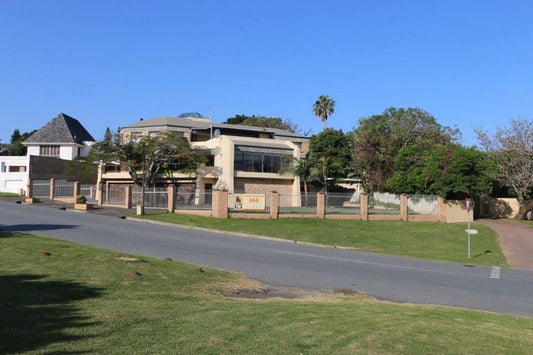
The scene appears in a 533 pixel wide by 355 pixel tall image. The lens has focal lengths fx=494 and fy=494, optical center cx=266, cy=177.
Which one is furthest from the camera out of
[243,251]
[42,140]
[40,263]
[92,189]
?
[42,140]

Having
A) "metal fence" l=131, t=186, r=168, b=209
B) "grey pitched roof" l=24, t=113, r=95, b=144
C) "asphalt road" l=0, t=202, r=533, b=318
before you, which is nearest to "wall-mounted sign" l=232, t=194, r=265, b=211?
"metal fence" l=131, t=186, r=168, b=209

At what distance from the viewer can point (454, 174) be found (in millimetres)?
38375

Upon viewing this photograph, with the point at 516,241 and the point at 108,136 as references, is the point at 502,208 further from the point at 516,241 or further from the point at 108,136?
the point at 108,136

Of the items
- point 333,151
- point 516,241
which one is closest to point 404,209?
point 516,241

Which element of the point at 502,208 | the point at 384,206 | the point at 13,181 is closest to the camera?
the point at 384,206

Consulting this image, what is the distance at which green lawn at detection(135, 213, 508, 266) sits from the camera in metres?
25.4

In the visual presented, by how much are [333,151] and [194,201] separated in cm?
2188

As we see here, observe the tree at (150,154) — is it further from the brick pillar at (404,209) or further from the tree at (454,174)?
the tree at (454,174)

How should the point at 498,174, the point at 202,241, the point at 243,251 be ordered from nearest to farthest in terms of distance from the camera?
the point at 243,251, the point at 202,241, the point at 498,174

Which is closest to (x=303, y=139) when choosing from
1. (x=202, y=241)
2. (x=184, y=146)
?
(x=184, y=146)

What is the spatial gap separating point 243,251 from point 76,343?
Answer: 13.7 m

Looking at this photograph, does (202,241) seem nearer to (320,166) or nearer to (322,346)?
(322,346)

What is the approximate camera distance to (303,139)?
63.9 metres

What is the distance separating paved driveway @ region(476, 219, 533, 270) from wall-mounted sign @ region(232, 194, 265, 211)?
49.6 ft
